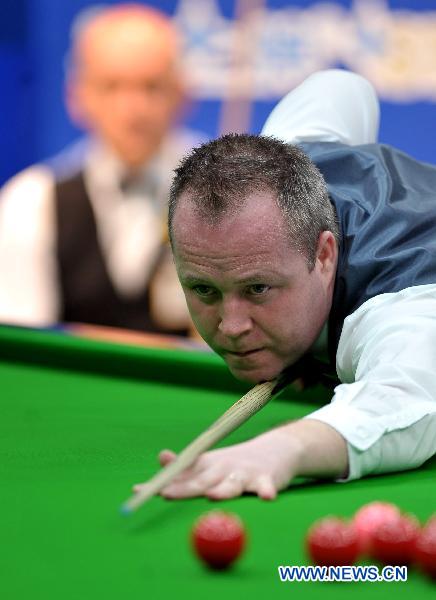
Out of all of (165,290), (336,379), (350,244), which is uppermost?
(350,244)

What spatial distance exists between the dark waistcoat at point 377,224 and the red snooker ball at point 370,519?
96 centimetres

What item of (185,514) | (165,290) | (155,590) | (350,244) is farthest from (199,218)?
(165,290)

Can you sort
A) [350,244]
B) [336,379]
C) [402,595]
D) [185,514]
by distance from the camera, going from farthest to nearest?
[336,379] → [350,244] → [185,514] → [402,595]

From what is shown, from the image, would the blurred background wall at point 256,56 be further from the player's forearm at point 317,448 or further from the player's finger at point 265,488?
the player's finger at point 265,488

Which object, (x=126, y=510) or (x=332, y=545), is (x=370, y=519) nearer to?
(x=332, y=545)

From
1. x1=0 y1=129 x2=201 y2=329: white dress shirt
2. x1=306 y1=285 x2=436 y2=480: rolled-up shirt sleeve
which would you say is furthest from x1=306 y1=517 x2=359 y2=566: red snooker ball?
x1=0 y1=129 x2=201 y2=329: white dress shirt

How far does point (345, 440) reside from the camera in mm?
2420

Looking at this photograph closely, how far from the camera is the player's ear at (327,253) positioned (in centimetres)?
292

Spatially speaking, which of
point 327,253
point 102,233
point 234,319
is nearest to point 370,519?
point 234,319

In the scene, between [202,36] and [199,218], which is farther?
[202,36]

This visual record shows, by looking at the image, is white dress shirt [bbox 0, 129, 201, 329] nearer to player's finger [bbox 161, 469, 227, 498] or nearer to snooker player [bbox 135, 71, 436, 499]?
snooker player [bbox 135, 71, 436, 499]

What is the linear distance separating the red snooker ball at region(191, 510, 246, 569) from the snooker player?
1.08 ft

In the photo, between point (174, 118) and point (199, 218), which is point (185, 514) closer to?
point (199, 218)

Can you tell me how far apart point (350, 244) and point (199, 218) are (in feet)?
1.74
